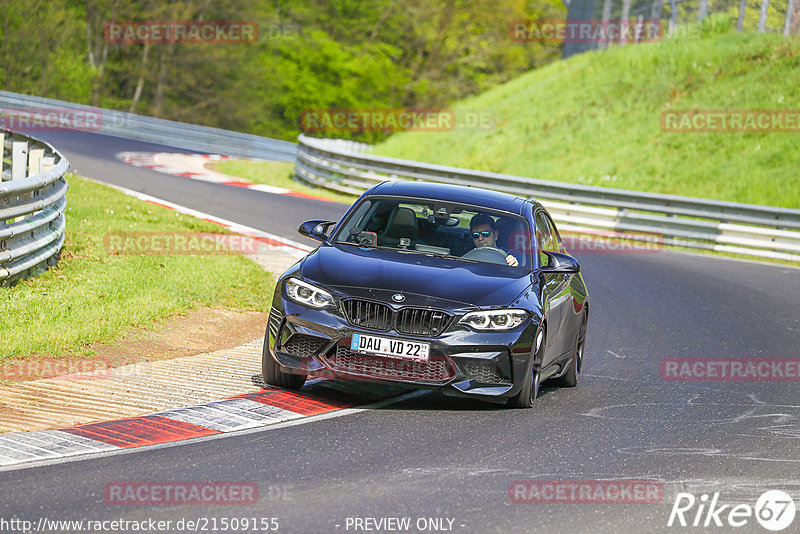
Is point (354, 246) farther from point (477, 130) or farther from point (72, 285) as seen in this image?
point (477, 130)

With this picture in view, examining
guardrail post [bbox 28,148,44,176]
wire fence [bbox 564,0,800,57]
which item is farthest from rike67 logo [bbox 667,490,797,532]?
wire fence [bbox 564,0,800,57]

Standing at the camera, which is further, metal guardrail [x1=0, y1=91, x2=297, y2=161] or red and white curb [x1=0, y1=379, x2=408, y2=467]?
metal guardrail [x1=0, y1=91, x2=297, y2=161]

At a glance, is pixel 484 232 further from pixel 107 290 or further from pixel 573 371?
pixel 107 290

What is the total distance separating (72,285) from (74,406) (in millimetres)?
4378

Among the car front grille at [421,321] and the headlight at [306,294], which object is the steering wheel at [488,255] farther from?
the headlight at [306,294]

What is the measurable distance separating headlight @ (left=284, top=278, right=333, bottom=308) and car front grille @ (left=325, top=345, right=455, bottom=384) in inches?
14.1

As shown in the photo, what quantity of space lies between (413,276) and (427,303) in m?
0.37

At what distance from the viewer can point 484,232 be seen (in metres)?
8.89

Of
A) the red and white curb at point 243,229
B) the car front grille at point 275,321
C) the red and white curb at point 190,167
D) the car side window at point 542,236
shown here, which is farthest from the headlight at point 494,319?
the red and white curb at point 190,167

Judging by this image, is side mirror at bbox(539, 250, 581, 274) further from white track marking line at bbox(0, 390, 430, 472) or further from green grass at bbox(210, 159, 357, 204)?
green grass at bbox(210, 159, 357, 204)

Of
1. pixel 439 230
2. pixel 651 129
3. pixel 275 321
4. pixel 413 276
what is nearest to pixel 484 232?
pixel 439 230

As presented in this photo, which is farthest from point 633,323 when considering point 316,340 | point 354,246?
point 316,340

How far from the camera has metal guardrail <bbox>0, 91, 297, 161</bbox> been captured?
118 ft

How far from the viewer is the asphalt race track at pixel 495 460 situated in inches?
211
